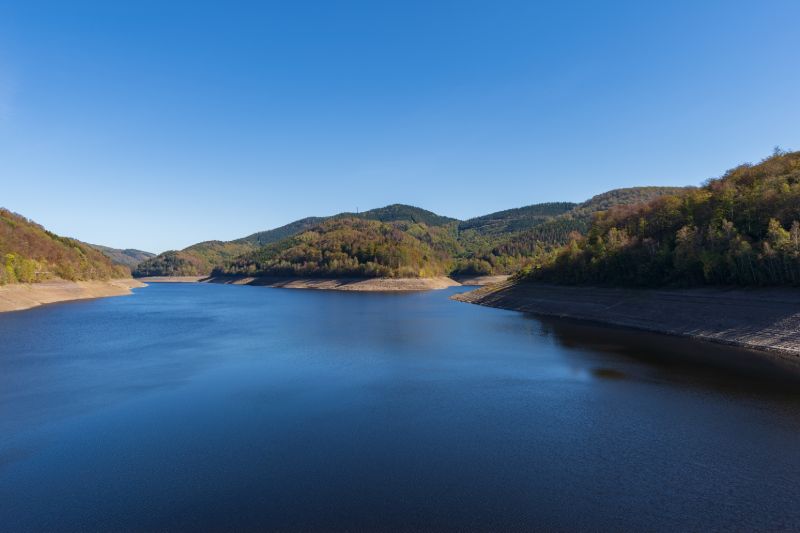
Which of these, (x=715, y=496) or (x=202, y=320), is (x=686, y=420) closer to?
(x=715, y=496)

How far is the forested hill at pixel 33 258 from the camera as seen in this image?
242 ft

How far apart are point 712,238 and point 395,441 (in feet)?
137

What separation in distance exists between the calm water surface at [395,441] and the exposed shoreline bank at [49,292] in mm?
42946

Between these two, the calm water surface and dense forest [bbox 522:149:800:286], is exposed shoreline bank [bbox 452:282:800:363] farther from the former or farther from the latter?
the calm water surface

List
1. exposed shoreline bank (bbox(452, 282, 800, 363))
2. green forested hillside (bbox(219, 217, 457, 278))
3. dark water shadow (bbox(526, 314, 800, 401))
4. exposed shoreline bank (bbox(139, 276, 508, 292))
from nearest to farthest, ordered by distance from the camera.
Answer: dark water shadow (bbox(526, 314, 800, 401))
exposed shoreline bank (bbox(452, 282, 800, 363))
exposed shoreline bank (bbox(139, 276, 508, 292))
green forested hillside (bbox(219, 217, 457, 278))

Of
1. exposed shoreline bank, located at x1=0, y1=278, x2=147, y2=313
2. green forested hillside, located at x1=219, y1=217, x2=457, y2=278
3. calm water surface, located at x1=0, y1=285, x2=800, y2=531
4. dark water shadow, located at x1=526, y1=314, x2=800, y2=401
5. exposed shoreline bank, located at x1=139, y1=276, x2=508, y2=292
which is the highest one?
green forested hillside, located at x1=219, y1=217, x2=457, y2=278

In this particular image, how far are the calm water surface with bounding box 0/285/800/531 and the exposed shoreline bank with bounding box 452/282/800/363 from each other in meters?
2.94

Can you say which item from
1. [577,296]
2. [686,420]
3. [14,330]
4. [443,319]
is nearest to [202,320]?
[14,330]

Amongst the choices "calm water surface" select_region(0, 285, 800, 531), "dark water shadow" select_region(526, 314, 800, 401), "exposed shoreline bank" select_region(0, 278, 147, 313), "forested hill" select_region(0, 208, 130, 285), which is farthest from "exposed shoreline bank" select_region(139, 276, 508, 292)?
"calm water surface" select_region(0, 285, 800, 531)

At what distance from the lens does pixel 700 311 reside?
37062mm

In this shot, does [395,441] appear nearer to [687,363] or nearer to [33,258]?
[687,363]

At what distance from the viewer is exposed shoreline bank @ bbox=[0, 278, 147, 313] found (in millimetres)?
63844

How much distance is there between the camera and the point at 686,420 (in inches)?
680

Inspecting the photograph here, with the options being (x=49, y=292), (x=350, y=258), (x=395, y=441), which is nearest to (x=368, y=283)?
(x=350, y=258)
